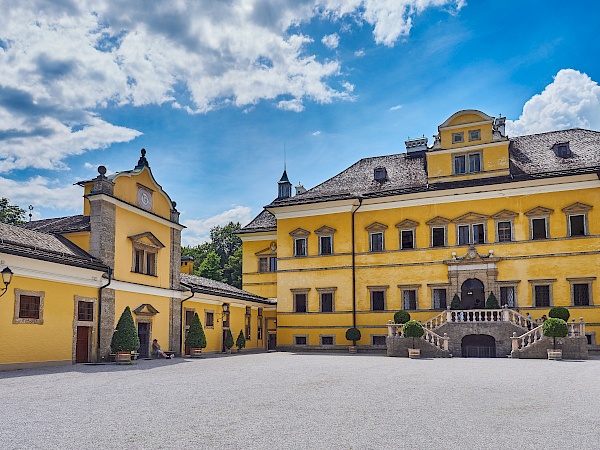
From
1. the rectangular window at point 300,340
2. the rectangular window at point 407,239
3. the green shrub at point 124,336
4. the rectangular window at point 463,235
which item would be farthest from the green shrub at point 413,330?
the green shrub at point 124,336

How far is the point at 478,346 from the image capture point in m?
31.8

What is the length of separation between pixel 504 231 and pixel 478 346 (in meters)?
7.46

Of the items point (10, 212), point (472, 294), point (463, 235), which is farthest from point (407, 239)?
point (10, 212)

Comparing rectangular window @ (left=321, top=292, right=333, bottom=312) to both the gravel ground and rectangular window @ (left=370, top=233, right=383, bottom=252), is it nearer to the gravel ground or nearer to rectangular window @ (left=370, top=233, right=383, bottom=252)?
rectangular window @ (left=370, top=233, right=383, bottom=252)

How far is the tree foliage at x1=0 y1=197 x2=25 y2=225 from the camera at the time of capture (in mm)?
63250

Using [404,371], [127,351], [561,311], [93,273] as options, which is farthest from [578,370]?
[93,273]

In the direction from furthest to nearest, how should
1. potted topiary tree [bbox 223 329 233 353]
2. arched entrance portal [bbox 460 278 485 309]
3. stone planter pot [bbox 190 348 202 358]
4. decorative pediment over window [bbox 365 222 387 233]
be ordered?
decorative pediment over window [bbox 365 222 387 233] < potted topiary tree [bbox 223 329 233 353] < arched entrance portal [bbox 460 278 485 309] < stone planter pot [bbox 190 348 202 358]

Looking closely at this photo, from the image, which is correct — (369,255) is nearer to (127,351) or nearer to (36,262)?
(127,351)

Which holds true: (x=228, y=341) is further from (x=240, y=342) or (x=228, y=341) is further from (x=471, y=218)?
(x=471, y=218)

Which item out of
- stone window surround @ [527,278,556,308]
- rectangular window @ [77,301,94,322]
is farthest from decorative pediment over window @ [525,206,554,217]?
rectangular window @ [77,301,94,322]

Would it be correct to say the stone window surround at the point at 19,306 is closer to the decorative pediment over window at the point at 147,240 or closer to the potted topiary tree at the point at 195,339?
the decorative pediment over window at the point at 147,240

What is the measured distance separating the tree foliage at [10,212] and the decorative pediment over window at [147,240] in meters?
39.2

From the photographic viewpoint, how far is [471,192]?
35.6m

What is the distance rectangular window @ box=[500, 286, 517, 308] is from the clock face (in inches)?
836
